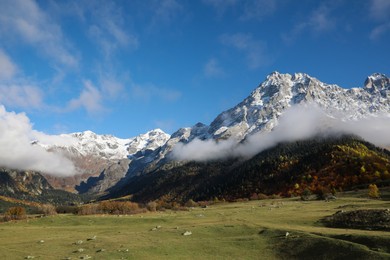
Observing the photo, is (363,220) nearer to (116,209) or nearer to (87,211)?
(87,211)

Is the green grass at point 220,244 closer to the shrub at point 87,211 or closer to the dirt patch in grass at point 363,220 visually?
A: the dirt patch in grass at point 363,220

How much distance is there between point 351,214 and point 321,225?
5.42 meters

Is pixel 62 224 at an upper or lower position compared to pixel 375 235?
upper

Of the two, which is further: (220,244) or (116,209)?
(116,209)

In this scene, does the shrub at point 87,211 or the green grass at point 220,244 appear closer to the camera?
the green grass at point 220,244

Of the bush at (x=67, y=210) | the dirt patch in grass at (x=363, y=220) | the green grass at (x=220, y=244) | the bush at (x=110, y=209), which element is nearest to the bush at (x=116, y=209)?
the bush at (x=110, y=209)

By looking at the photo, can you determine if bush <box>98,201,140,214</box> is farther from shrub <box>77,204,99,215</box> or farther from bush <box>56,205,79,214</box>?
bush <box>56,205,79,214</box>

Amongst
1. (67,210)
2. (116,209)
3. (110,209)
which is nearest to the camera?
(116,209)

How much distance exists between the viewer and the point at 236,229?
63125mm

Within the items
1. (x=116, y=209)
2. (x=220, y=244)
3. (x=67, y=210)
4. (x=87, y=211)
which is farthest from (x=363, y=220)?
(x=67, y=210)

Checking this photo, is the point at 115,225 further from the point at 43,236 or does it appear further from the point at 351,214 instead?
the point at 351,214

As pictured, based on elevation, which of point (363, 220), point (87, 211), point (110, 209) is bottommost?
point (363, 220)

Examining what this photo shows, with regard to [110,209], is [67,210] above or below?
above

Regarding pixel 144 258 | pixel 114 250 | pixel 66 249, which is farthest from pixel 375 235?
pixel 66 249
